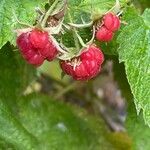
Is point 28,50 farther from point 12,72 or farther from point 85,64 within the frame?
point 12,72

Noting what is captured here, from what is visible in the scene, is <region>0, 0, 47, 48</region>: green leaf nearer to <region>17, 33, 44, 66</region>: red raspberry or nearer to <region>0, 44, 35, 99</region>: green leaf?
<region>17, 33, 44, 66</region>: red raspberry

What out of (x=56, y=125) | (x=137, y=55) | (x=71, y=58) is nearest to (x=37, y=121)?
(x=56, y=125)

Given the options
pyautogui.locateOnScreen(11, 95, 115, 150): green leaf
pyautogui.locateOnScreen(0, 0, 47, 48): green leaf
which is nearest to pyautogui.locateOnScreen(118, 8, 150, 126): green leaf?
pyautogui.locateOnScreen(0, 0, 47, 48): green leaf

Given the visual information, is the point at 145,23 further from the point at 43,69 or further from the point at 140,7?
the point at 43,69

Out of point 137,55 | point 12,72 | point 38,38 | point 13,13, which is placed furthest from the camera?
point 12,72

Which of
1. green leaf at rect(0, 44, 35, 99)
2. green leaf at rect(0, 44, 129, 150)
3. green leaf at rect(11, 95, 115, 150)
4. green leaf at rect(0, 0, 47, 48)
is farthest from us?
green leaf at rect(11, 95, 115, 150)

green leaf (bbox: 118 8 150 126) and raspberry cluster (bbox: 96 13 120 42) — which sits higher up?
raspberry cluster (bbox: 96 13 120 42)

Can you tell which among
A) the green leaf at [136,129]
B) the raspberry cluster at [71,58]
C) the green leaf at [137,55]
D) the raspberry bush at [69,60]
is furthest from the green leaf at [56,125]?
the raspberry cluster at [71,58]
